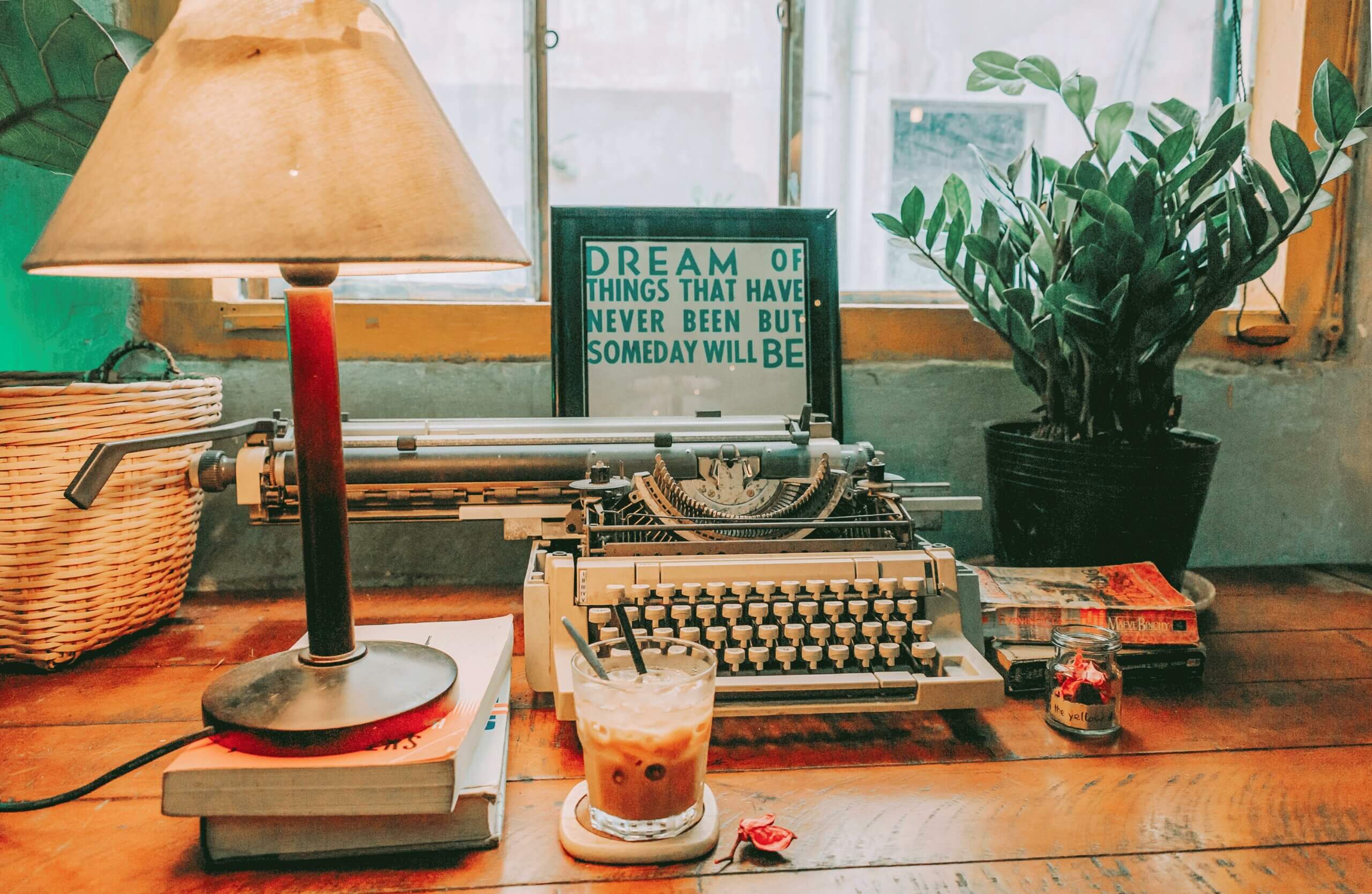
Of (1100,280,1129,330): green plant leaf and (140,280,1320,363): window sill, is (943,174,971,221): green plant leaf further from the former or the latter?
(1100,280,1129,330): green plant leaf

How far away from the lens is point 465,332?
5.49ft

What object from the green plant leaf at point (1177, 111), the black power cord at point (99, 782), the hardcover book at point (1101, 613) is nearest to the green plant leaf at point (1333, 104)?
the green plant leaf at point (1177, 111)

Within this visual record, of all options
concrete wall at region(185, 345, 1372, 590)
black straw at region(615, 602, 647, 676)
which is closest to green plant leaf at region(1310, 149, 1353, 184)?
concrete wall at region(185, 345, 1372, 590)

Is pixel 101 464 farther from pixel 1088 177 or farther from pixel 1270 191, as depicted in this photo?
pixel 1270 191

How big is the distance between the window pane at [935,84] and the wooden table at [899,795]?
1111 millimetres

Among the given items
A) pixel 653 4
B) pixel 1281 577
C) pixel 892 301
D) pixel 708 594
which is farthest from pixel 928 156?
pixel 708 594

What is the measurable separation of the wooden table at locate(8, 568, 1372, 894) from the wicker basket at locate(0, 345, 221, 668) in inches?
2.6

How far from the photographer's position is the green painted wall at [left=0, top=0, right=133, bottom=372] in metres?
1.36

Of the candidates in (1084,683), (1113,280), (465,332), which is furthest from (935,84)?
(1084,683)

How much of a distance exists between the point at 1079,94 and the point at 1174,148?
224mm

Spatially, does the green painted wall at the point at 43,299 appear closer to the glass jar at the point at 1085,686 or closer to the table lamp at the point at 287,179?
the table lamp at the point at 287,179

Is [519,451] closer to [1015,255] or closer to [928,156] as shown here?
[1015,255]

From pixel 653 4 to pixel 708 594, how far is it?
133cm

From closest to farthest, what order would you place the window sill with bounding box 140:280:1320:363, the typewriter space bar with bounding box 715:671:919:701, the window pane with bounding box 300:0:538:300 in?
the typewriter space bar with bounding box 715:671:919:701
the window sill with bounding box 140:280:1320:363
the window pane with bounding box 300:0:538:300
